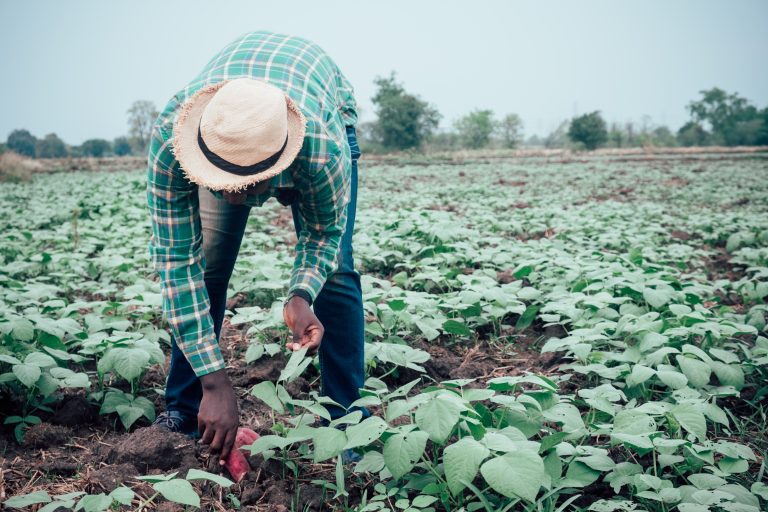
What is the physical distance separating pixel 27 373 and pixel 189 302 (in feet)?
2.73

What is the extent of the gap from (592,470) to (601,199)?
9310mm

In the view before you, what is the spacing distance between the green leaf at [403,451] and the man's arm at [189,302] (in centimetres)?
47

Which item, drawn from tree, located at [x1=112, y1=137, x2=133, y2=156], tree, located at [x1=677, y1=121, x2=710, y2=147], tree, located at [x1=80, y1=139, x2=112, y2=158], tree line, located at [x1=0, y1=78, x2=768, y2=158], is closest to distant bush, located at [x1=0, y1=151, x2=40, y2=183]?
tree line, located at [x1=0, y1=78, x2=768, y2=158]

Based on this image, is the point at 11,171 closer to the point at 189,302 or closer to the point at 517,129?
the point at 189,302

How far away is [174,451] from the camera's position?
1812 millimetres

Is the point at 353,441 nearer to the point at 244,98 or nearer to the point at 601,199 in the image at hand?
the point at 244,98

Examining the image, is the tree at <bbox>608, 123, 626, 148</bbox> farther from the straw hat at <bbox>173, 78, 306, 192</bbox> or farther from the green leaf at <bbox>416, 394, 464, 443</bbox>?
the straw hat at <bbox>173, 78, 306, 192</bbox>

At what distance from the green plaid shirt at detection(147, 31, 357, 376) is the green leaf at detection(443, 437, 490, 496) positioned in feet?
2.07

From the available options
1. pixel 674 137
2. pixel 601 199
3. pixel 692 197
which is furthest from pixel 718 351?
pixel 674 137

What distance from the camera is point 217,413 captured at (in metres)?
1.56

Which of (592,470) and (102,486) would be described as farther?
(102,486)

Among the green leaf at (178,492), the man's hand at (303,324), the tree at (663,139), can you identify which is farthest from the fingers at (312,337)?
the tree at (663,139)

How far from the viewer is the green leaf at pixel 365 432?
1.45m

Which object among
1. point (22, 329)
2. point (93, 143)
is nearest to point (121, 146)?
point (93, 143)
